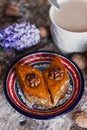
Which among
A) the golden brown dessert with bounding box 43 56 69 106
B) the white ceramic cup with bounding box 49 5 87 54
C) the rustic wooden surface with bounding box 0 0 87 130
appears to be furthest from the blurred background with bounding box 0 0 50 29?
the golden brown dessert with bounding box 43 56 69 106

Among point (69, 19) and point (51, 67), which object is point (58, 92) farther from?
point (69, 19)

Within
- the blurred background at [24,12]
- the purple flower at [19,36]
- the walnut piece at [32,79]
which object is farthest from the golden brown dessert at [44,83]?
the blurred background at [24,12]

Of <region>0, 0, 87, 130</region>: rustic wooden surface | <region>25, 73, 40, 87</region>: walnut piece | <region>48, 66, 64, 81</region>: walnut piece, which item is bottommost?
<region>0, 0, 87, 130</region>: rustic wooden surface

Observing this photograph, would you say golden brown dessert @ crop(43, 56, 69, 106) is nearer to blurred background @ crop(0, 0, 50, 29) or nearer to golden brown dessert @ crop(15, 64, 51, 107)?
golden brown dessert @ crop(15, 64, 51, 107)

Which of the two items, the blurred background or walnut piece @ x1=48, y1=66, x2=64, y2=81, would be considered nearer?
walnut piece @ x1=48, y1=66, x2=64, y2=81

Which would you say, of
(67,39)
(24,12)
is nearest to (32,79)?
(67,39)

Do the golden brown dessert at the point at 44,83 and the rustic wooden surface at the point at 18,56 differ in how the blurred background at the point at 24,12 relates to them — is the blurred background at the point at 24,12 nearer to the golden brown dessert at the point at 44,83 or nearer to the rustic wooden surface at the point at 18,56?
the rustic wooden surface at the point at 18,56

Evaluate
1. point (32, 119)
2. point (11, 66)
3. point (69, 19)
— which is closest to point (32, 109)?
point (32, 119)
